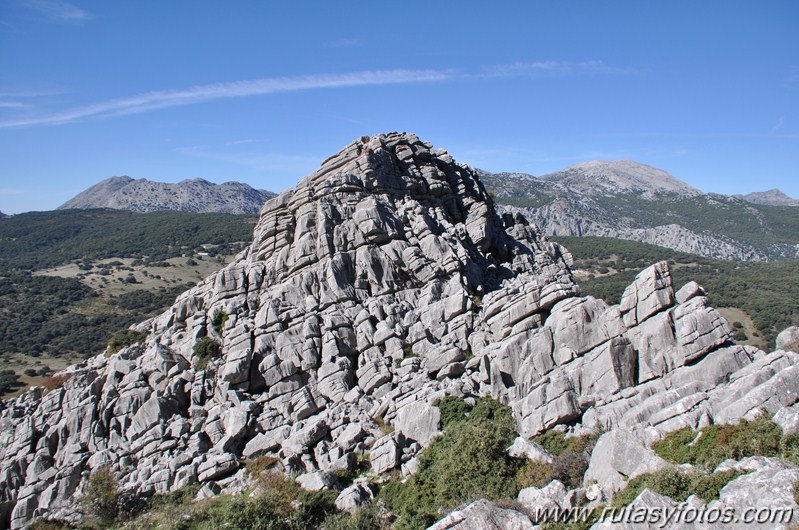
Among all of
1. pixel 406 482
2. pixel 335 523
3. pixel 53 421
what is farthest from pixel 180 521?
pixel 53 421

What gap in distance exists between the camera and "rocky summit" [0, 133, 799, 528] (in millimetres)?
29797

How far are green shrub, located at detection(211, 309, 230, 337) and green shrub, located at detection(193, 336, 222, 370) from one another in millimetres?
1377

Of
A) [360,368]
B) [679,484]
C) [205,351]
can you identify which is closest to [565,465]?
[679,484]

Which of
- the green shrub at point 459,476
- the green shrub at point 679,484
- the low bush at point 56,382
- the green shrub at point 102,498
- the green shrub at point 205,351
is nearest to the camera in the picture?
the green shrub at point 679,484

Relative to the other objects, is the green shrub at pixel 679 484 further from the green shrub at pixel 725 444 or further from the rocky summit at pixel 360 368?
the green shrub at pixel 725 444

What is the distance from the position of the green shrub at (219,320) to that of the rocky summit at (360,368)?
169 millimetres

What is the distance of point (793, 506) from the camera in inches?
595

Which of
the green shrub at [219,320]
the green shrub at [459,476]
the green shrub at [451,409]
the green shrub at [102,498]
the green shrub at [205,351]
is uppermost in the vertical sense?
the green shrub at [219,320]

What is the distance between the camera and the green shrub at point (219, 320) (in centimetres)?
4439

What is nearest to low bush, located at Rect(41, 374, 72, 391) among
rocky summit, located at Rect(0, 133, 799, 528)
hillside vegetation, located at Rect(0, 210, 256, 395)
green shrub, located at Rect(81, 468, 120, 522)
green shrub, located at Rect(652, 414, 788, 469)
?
rocky summit, located at Rect(0, 133, 799, 528)

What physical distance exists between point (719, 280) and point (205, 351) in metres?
137

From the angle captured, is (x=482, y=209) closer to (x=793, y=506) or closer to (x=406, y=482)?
(x=406, y=482)

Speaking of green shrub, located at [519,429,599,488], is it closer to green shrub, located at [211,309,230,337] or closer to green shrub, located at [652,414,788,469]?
green shrub, located at [652,414,788,469]

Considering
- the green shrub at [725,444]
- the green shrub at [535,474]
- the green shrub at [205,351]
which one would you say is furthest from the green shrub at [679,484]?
the green shrub at [205,351]
